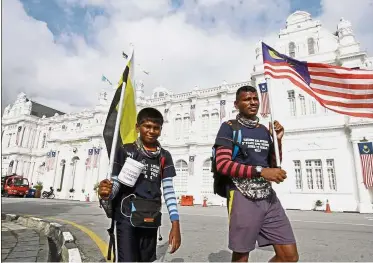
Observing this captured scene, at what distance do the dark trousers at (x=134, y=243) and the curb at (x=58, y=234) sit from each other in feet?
4.94

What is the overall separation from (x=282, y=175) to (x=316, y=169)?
18486 mm

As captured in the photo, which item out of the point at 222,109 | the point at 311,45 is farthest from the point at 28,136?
the point at 311,45

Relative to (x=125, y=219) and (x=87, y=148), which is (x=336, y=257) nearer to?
(x=125, y=219)

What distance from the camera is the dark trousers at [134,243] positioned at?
2027 millimetres

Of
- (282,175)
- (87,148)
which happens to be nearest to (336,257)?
(282,175)

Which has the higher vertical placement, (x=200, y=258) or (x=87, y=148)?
(x=87, y=148)

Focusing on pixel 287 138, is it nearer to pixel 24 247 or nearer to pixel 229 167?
pixel 24 247

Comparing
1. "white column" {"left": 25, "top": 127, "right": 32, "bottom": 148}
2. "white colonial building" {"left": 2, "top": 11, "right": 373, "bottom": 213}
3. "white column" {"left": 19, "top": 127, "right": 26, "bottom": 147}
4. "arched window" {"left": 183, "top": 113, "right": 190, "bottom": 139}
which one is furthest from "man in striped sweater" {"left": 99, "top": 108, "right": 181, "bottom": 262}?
"white column" {"left": 25, "top": 127, "right": 32, "bottom": 148}

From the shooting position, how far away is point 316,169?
719 inches

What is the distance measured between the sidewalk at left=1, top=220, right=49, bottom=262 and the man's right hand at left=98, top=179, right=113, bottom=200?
2.78m

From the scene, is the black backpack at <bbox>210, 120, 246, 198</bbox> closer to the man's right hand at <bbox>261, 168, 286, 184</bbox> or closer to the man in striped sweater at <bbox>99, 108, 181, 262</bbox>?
the man's right hand at <bbox>261, 168, 286, 184</bbox>

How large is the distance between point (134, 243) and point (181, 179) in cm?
2292

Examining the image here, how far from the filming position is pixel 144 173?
225 cm

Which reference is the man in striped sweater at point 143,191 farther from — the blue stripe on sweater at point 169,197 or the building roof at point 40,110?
the building roof at point 40,110
